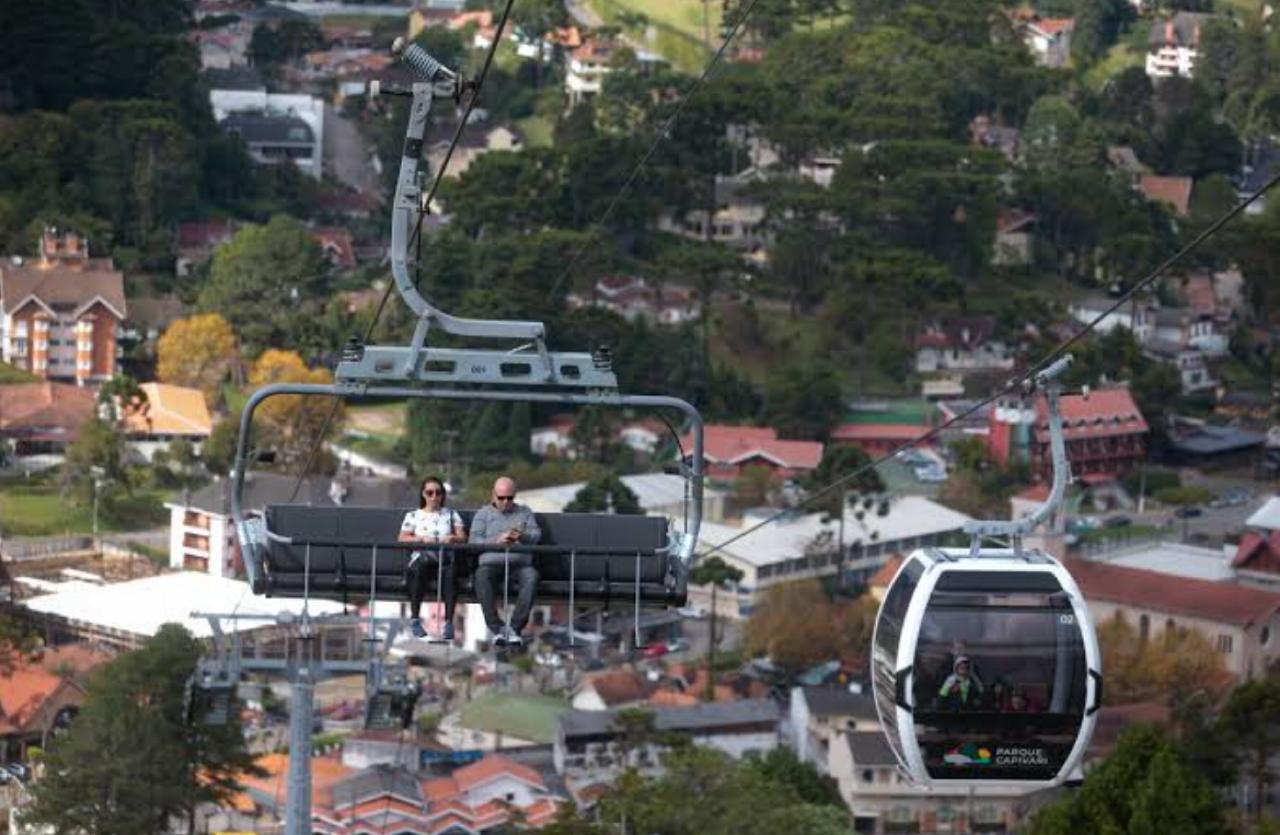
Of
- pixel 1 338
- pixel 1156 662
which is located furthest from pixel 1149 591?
pixel 1 338

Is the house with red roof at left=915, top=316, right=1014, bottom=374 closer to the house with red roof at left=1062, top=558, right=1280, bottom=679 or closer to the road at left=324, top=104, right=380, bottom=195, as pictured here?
the road at left=324, top=104, right=380, bottom=195

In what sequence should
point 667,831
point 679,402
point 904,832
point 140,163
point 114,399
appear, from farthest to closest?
point 140,163
point 114,399
point 904,832
point 667,831
point 679,402

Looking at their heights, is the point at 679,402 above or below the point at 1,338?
above

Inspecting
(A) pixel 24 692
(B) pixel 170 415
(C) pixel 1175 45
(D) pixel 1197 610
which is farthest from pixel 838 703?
(C) pixel 1175 45

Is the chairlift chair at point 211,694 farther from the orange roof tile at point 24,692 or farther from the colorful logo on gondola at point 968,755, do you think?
the colorful logo on gondola at point 968,755

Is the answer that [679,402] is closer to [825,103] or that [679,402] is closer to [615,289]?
[615,289]

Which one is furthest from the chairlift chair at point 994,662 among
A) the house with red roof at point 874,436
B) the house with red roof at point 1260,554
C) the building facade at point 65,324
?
the building facade at point 65,324
